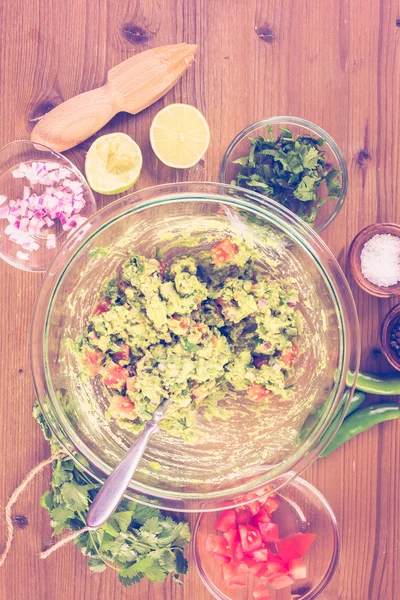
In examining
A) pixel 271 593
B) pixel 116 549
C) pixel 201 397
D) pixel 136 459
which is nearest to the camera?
pixel 136 459

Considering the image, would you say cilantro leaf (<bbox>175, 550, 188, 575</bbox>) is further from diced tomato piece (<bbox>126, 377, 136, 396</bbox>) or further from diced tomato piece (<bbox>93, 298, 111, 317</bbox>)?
diced tomato piece (<bbox>93, 298, 111, 317</bbox>)

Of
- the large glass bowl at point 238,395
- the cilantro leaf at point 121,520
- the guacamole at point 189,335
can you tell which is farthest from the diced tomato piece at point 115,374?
the cilantro leaf at point 121,520

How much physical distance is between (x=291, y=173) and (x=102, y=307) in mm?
845

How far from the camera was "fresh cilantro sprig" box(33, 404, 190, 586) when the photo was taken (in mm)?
Result: 2182

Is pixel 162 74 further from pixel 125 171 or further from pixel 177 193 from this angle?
pixel 177 193

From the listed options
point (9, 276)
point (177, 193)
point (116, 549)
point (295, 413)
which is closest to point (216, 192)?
point (177, 193)

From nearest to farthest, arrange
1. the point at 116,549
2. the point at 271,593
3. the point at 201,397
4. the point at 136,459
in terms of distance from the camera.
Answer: the point at 136,459 → the point at 201,397 → the point at 116,549 → the point at 271,593

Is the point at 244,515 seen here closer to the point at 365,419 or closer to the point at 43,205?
the point at 365,419

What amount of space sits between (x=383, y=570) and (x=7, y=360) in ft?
5.67

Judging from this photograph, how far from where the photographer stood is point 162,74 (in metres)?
2.23

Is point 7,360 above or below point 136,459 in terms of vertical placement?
above

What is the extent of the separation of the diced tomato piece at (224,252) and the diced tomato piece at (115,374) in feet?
1.58

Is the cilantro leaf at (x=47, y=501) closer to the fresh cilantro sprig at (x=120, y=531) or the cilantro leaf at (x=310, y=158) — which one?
the fresh cilantro sprig at (x=120, y=531)

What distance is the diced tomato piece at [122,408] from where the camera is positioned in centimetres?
195
